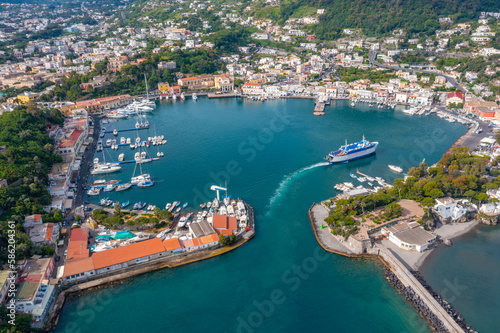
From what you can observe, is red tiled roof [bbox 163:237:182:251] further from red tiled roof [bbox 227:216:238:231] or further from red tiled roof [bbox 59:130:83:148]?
red tiled roof [bbox 59:130:83:148]

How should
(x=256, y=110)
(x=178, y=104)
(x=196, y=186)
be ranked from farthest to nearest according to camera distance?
(x=178, y=104), (x=256, y=110), (x=196, y=186)

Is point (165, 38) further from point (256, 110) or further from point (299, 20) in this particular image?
point (256, 110)

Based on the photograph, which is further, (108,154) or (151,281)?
(108,154)

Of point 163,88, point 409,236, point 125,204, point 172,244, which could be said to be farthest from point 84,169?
point 163,88

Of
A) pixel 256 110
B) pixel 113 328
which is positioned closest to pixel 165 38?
pixel 256 110

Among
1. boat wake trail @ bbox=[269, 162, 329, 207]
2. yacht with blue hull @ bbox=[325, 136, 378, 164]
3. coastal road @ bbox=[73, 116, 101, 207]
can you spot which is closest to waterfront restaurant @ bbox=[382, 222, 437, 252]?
boat wake trail @ bbox=[269, 162, 329, 207]

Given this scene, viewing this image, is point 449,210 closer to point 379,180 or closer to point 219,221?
point 379,180
